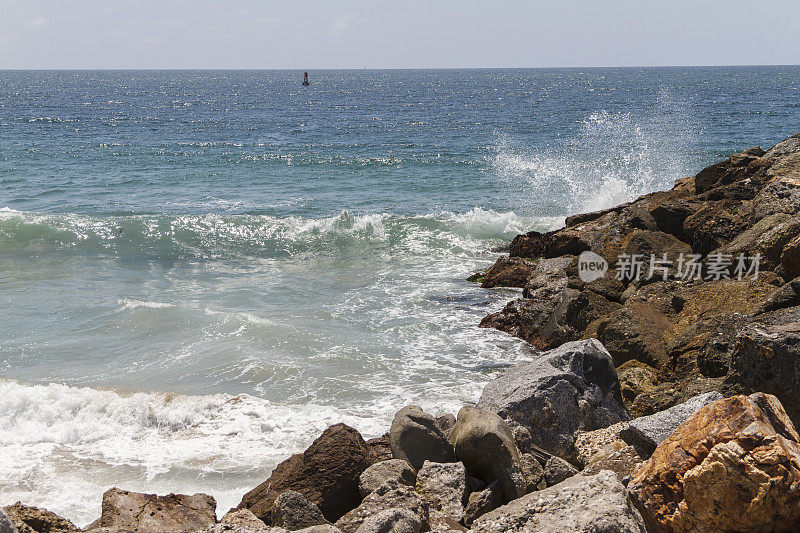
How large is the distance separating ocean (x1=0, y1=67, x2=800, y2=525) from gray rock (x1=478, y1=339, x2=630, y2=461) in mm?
2066

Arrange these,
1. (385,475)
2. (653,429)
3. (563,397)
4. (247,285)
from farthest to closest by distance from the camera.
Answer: (247,285), (563,397), (385,475), (653,429)

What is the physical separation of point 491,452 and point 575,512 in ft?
5.95

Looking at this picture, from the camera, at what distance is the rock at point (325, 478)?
5.50m

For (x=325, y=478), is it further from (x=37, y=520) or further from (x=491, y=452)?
(x=37, y=520)

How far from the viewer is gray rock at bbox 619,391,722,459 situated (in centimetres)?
493

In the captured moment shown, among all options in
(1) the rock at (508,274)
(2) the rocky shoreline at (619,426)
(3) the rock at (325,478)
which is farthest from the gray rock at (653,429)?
(1) the rock at (508,274)

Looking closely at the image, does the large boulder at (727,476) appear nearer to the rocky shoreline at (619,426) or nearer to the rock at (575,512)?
the rocky shoreline at (619,426)

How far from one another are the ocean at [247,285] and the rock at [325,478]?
991 millimetres

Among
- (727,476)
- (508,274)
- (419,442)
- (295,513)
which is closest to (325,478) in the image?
(295,513)

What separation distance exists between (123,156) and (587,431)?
3050cm

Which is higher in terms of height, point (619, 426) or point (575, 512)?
point (575, 512)

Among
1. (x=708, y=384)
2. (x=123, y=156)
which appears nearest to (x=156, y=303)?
(x=708, y=384)

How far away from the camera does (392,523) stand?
13.8 feet

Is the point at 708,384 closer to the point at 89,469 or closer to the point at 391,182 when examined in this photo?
the point at 89,469
